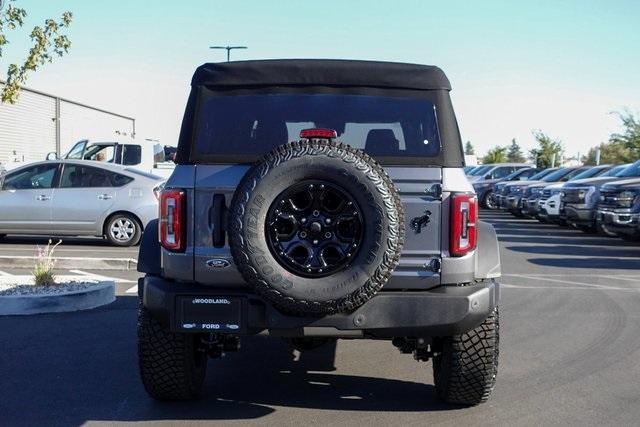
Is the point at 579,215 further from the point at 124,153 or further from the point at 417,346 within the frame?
the point at 417,346

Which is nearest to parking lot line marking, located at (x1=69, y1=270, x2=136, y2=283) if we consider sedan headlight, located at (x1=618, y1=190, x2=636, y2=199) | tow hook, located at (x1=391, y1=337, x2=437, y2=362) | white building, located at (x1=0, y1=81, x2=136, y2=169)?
tow hook, located at (x1=391, y1=337, x2=437, y2=362)

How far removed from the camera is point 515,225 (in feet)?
78.5

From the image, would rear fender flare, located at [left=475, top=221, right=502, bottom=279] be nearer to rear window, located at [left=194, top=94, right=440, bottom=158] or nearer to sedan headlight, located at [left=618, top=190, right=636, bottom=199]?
rear window, located at [left=194, top=94, right=440, bottom=158]

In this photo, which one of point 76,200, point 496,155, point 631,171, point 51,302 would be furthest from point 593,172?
point 496,155

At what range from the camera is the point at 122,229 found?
48.6ft

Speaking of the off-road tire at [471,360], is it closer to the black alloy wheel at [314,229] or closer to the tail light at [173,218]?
the black alloy wheel at [314,229]

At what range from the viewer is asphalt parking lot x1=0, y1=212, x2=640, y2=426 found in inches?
207

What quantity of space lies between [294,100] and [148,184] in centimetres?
992

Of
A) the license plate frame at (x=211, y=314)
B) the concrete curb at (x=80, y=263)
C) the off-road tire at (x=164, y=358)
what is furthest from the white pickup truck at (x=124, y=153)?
the license plate frame at (x=211, y=314)

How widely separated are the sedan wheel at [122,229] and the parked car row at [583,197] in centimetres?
873

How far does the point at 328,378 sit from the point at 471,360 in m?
1.42

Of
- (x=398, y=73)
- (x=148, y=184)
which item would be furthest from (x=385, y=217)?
(x=148, y=184)

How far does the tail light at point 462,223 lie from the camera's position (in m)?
4.85

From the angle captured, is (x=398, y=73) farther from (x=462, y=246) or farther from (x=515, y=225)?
(x=515, y=225)
